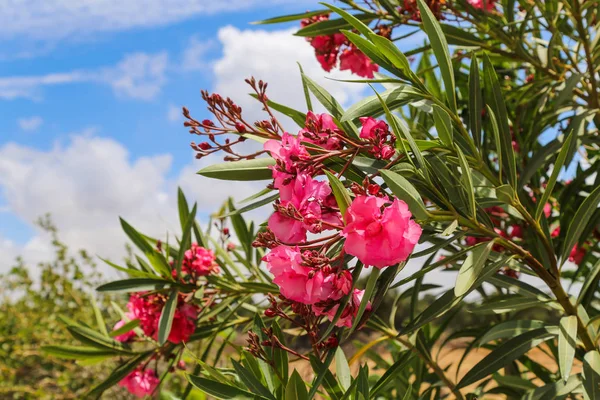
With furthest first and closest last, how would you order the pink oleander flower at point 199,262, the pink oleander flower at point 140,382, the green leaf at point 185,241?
the pink oleander flower at point 140,382
the pink oleander flower at point 199,262
the green leaf at point 185,241

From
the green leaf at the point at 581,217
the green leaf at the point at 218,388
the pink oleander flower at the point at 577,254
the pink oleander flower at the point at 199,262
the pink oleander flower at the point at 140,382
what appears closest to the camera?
the green leaf at the point at 218,388

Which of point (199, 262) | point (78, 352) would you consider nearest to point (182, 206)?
point (199, 262)

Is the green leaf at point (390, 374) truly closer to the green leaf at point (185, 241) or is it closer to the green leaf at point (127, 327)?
the green leaf at point (185, 241)

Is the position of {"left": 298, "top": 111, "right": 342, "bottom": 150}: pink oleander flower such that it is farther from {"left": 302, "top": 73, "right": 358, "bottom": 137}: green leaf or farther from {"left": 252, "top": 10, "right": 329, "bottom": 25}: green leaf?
{"left": 252, "top": 10, "right": 329, "bottom": 25}: green leaf

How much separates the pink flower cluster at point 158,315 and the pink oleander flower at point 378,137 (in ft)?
2.95

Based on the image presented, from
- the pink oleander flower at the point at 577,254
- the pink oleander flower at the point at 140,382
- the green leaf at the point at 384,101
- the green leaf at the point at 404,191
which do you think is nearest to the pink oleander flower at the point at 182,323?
the pink oleander flower at the point at 140,382

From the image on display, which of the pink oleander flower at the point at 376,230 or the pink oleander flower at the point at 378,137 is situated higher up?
the pink oleander flower at the point at 378,137

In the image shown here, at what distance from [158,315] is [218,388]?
0.72 meters

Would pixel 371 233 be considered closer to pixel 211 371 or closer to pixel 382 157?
pixel 382 157

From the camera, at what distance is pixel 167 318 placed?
1.56 m

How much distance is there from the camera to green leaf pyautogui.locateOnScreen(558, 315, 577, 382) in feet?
3.56

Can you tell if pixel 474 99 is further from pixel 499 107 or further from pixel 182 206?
pixel 182 206

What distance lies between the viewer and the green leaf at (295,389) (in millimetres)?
1008

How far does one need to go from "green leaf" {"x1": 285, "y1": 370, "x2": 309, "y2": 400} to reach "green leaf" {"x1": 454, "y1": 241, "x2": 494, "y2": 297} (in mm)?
299
